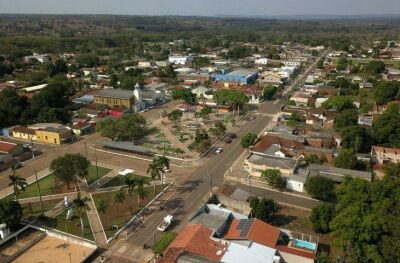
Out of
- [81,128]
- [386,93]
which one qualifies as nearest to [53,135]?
[81,128]

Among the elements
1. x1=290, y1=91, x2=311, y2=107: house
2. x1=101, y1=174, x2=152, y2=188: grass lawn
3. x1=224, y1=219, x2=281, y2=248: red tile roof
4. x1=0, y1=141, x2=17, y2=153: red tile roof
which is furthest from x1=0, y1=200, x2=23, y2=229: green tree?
x1=290, y1=91, x2=311, y2=107: house

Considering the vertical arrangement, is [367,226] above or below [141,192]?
above

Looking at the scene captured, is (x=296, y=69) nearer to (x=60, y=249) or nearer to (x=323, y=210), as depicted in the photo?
(x=323, y=210)

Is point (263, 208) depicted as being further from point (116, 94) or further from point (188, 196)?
point (116, 94)

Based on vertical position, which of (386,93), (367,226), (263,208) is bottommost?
(263,208)

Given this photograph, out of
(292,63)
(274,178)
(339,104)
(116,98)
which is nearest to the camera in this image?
(274,178)

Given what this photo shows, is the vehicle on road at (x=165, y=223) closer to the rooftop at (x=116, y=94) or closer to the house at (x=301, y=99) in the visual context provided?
the rooftop at (x=116, y=94)

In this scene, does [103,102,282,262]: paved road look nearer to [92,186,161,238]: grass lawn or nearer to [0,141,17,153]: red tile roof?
[92,186,161,238]: grass lawn

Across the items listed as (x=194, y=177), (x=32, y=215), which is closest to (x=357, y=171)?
(x=194, y=177)
